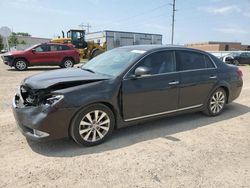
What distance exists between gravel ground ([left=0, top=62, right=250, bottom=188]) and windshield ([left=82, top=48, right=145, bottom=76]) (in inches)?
45.7

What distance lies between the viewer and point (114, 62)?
482cm

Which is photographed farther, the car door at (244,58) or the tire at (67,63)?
the car door at (244,58)

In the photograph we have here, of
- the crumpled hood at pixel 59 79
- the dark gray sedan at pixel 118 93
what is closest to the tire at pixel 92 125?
the dark gray sedan at pixel 118 93

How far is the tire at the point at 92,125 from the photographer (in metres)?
3.91

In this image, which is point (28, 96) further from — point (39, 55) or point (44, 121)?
point (39, 55)

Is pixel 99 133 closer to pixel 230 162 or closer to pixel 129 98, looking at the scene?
pixel 129 98

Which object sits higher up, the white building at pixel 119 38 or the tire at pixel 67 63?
the white building at pixel 119 38

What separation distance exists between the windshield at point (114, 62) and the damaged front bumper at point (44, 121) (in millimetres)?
1147

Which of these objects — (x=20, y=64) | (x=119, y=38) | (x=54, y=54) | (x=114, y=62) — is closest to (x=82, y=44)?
(x=119, y=38)

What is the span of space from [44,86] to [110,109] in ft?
3.57

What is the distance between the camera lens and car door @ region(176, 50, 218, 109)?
5078 millimetres

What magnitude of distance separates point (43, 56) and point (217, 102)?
11.8 meters

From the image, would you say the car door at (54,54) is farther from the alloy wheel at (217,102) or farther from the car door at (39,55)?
the alloy wheel at (217,102)

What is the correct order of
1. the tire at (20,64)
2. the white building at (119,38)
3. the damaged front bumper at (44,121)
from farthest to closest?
the white building at (119,38)
the tire at (20,64)
the damaged front bumper at (44,121)
